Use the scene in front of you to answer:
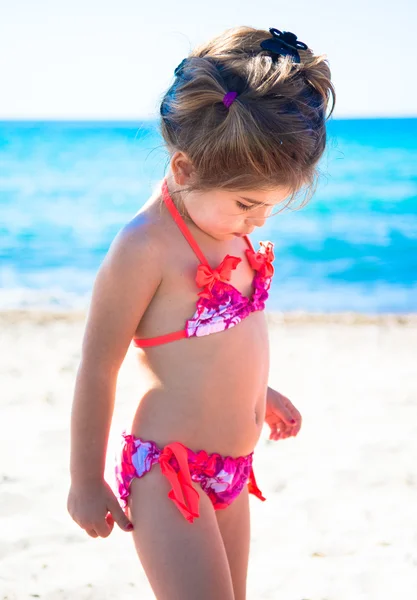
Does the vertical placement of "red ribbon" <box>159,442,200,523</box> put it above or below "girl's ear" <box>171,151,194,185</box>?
below

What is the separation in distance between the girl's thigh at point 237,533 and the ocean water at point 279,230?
0.85 m

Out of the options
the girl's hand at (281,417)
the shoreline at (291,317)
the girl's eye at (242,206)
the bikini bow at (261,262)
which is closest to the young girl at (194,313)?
the girl's eye at (242,206)

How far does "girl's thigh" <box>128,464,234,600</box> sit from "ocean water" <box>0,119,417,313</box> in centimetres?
85

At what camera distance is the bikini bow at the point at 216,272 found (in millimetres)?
2178

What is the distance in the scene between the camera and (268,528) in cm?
370

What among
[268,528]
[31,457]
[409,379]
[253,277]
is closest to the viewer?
[253,277]

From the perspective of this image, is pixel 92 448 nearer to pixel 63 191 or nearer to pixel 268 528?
pixel 268 528

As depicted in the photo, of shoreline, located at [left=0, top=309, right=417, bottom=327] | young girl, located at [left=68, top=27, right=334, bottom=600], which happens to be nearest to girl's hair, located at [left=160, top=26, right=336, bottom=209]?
young girl, located at [left=68, top=27, right=334, bottom=600]

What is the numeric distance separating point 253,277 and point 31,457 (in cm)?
235

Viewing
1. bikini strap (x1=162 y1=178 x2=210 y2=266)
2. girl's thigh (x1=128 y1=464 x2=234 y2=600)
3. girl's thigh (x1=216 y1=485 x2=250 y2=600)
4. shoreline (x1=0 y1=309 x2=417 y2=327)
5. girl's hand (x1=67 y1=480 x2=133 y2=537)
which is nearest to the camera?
girl's thigh (x1=128 y1=464 x2=234 y2=600)

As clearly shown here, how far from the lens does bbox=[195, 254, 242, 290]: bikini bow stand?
7.14ft

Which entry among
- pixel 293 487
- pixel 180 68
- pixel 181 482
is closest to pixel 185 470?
pixel 181 482

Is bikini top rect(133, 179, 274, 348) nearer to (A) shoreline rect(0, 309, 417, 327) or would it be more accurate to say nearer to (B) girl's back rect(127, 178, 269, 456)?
(B) girl's back rect(127, 178, 269, 456)

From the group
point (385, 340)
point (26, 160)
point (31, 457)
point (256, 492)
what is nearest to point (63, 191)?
point (26, 160)
